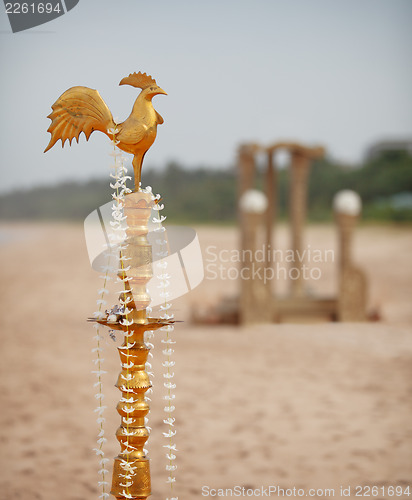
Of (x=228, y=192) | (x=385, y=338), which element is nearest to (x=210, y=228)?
(x=228, y=192)

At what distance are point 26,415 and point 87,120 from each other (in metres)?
3.61

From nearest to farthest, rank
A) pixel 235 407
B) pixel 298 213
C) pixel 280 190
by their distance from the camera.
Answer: pixel 235 407 < pixel 298 213 < pixel 280 190

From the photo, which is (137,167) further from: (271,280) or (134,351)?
(271,280)

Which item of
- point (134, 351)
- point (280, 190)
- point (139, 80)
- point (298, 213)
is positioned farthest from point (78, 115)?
point (280, 190)

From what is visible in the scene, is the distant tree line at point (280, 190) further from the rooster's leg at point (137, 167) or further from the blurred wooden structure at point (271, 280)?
the rooster's leg at point (137, 167)

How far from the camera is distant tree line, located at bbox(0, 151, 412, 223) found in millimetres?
22828

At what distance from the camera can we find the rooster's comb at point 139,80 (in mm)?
1800

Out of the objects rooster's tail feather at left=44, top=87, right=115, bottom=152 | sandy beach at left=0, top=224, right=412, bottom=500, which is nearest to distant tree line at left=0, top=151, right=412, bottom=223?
sandy beach at left=0, top=224, right=412, bottom=500

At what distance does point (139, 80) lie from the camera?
5.92ft

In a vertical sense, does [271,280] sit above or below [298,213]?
below

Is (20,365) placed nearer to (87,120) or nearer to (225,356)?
(225,356)

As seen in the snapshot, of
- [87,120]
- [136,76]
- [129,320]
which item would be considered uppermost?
[136,76]

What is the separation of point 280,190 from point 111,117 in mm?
21093

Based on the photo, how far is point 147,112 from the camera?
69.9 inches
